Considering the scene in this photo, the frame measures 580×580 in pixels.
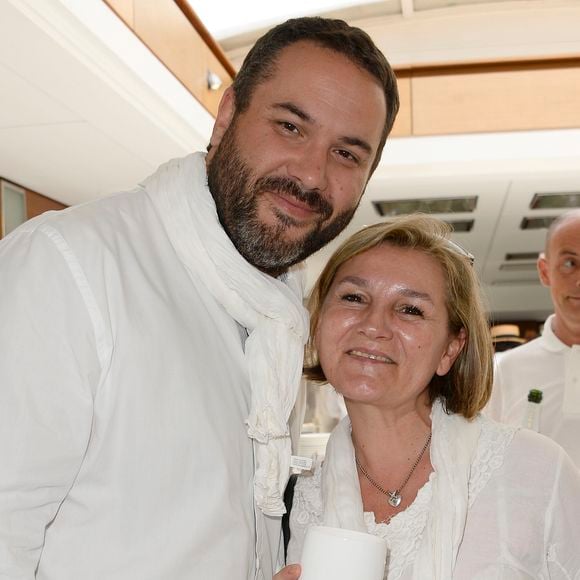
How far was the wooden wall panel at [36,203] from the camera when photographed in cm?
655

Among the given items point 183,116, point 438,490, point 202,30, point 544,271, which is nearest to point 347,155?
point 438,490

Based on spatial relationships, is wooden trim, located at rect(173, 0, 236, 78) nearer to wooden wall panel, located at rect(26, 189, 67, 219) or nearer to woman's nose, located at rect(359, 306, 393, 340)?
wooden wall panel, located at rect(26, 189, 67, 219)

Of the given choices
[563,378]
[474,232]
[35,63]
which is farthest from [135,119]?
[474,232]

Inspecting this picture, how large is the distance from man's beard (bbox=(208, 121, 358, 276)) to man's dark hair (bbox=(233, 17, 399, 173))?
0.17 m

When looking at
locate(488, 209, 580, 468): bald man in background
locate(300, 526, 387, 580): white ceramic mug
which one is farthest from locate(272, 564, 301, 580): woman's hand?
locate(488, 209, 580, 468): bald man in background

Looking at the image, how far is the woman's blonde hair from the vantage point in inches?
78.5

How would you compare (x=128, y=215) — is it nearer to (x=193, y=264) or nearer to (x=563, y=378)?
(x=193, y=264)

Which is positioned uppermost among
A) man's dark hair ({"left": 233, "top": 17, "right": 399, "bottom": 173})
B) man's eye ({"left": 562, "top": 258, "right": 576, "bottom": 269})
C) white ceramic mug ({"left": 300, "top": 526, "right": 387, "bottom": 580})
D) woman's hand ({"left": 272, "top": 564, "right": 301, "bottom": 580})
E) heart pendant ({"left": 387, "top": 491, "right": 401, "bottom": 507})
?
man's dark hair ({"left": 233, "top": 17, "right": 399, "bottom": 173})

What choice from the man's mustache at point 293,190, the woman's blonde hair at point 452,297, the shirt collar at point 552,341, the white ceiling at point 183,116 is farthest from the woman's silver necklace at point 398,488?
the white ceiling at point 183,116

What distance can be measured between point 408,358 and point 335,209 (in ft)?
1.29

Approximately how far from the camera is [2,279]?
1.28 m

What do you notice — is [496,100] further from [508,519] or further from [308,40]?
[508,519]

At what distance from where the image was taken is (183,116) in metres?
5.60

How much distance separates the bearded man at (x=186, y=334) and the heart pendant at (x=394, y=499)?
0.92ft
